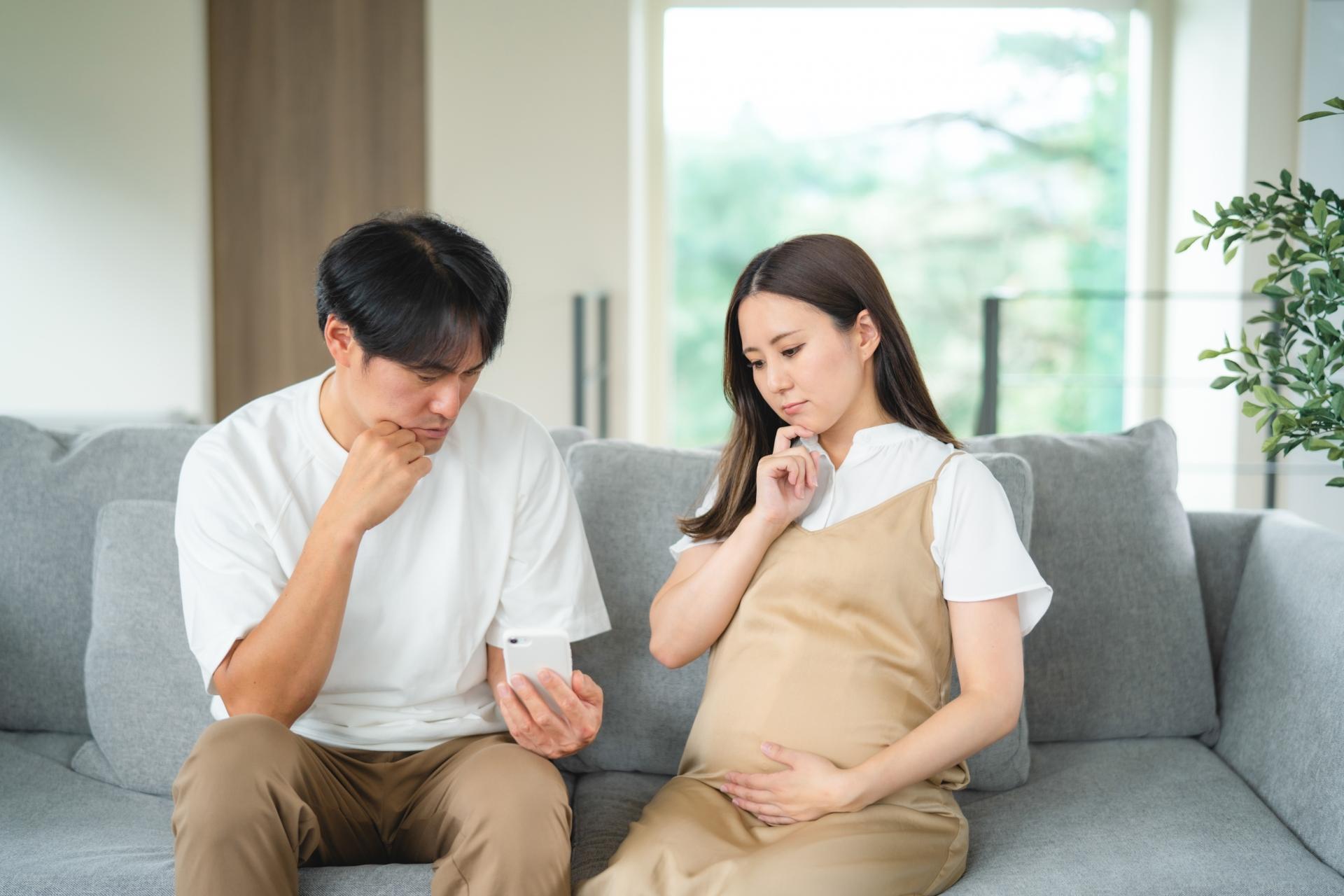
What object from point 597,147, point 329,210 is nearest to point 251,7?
point 329,210

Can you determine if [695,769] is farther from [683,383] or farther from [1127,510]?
[683,383]

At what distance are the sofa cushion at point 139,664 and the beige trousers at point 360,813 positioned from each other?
33cm

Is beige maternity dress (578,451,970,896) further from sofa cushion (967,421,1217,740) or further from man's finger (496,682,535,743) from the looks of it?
sofa cushion (967,421,1217,740)

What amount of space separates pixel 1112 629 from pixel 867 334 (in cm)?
68

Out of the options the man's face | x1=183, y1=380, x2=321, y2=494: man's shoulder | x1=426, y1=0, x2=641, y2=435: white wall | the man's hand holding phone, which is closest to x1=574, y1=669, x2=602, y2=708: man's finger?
the man's hand holding phone

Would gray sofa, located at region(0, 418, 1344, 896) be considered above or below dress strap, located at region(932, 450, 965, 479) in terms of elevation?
below

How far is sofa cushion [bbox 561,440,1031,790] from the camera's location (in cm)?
180

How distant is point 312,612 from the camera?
4.56 feet

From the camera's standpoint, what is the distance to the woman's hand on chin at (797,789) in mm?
1369

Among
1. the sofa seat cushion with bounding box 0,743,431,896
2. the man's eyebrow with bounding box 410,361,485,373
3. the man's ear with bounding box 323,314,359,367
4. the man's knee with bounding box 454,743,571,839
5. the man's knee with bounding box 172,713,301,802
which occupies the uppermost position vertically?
the man's ear with bounding box 323,314,359,367

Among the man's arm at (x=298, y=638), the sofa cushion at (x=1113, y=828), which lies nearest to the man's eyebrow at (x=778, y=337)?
the man's arm at (x=298, y=638)

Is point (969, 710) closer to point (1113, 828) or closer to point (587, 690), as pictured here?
point (1113, 828)

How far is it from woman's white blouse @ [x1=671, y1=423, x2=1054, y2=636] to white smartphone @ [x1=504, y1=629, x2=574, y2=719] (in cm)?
30

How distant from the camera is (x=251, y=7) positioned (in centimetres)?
399
